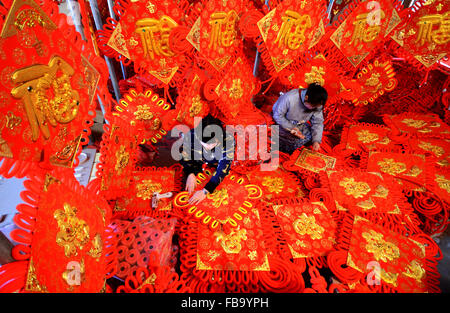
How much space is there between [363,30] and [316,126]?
1082 millimetres

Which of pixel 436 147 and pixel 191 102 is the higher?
pixel 191 102

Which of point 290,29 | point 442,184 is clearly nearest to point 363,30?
point 290,29

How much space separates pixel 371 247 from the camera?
63.3 inches

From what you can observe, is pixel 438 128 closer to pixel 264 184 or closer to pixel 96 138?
pixel 264 184

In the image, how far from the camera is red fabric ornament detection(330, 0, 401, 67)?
2121 millimetres

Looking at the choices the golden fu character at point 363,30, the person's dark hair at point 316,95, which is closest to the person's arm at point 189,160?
the person's dark hair at point 316,95

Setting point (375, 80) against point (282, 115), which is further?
point (375, 80)

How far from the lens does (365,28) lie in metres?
2.23

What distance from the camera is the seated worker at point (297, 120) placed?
2.15 meters

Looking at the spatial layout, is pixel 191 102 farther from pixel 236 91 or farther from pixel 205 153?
pixel 236 91

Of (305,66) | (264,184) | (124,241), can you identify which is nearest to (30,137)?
(124,241)

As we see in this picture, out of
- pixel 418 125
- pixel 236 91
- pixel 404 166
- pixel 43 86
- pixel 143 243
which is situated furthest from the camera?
pixel 418 125

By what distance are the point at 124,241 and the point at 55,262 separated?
57 cm

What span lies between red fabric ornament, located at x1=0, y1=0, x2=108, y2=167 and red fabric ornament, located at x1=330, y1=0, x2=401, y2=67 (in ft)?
7.68
